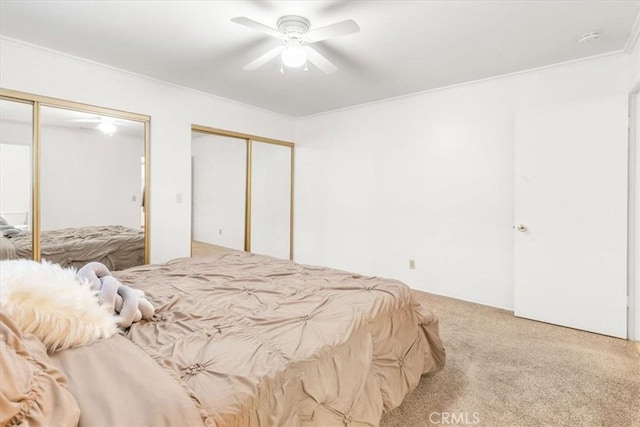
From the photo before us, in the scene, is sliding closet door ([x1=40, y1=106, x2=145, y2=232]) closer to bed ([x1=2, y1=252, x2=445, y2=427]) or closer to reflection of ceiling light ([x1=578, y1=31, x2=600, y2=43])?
bed ([x1=2, y1=252, x2=445, y2=427])

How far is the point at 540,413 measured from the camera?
1742mm

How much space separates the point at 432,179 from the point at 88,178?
12.1 ft

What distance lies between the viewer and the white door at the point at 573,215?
271cm

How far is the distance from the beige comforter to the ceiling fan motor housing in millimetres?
1697

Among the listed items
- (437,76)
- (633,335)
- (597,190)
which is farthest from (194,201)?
(633,335)

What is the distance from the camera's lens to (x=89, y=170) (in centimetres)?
322

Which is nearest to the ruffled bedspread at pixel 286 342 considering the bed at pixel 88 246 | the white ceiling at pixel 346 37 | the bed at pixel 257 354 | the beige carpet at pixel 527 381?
the bed at pixel 257 354

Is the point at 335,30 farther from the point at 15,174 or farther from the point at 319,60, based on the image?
the point at 15,174

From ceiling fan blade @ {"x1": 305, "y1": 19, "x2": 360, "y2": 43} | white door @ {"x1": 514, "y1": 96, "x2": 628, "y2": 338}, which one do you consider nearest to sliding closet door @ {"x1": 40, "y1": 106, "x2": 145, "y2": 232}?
ceiling fan blade @ {"x1": 305, "y1": 19, "x2": 360, "y2": 43}

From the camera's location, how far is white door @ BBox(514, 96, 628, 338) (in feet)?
8.87

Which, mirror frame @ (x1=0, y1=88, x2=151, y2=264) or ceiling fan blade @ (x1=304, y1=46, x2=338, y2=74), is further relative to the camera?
mirror frame @ (x1=0, y1=88, x2=151, y2=264)

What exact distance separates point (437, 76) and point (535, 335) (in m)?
2.58

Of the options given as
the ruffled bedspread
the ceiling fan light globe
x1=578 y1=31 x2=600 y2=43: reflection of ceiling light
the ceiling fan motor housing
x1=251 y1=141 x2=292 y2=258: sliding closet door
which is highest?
x1=578 y1=31 x2=600 y2=43: reflection of ceiling light

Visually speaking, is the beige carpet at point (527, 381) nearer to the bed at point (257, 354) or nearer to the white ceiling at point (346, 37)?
the bed at point (257, 354)
